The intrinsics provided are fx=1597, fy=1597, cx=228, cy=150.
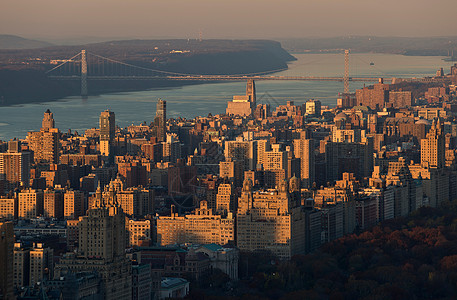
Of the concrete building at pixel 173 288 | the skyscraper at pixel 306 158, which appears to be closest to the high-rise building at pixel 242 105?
the skyscraper at pixel 306 158

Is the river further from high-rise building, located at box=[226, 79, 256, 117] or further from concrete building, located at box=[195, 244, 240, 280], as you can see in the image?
concrete building, located at box=[195, 244, 240, 280]

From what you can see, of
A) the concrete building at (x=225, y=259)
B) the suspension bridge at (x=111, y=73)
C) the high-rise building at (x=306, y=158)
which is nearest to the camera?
the concrete building at (x=225, y=259)

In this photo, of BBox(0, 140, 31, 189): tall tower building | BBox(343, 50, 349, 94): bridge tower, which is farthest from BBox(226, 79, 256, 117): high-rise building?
BBox(0, 140, 31, 189): tall tower building

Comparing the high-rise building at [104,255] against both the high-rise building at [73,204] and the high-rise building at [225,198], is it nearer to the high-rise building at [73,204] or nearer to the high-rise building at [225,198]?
the high-rise building at [225,198]

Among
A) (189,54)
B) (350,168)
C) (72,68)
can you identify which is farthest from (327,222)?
(189,54)

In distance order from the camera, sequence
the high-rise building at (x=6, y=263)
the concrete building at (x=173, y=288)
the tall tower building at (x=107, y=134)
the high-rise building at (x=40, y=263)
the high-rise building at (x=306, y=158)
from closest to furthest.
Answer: the high-rise building at (x=6, y=263) < the concrete building at (x=173, y=288) < the high-rise building at (x=40, y=263) < the high-rise building at (x=306, y=158) < the tall tower building at (x=107, y=134)
